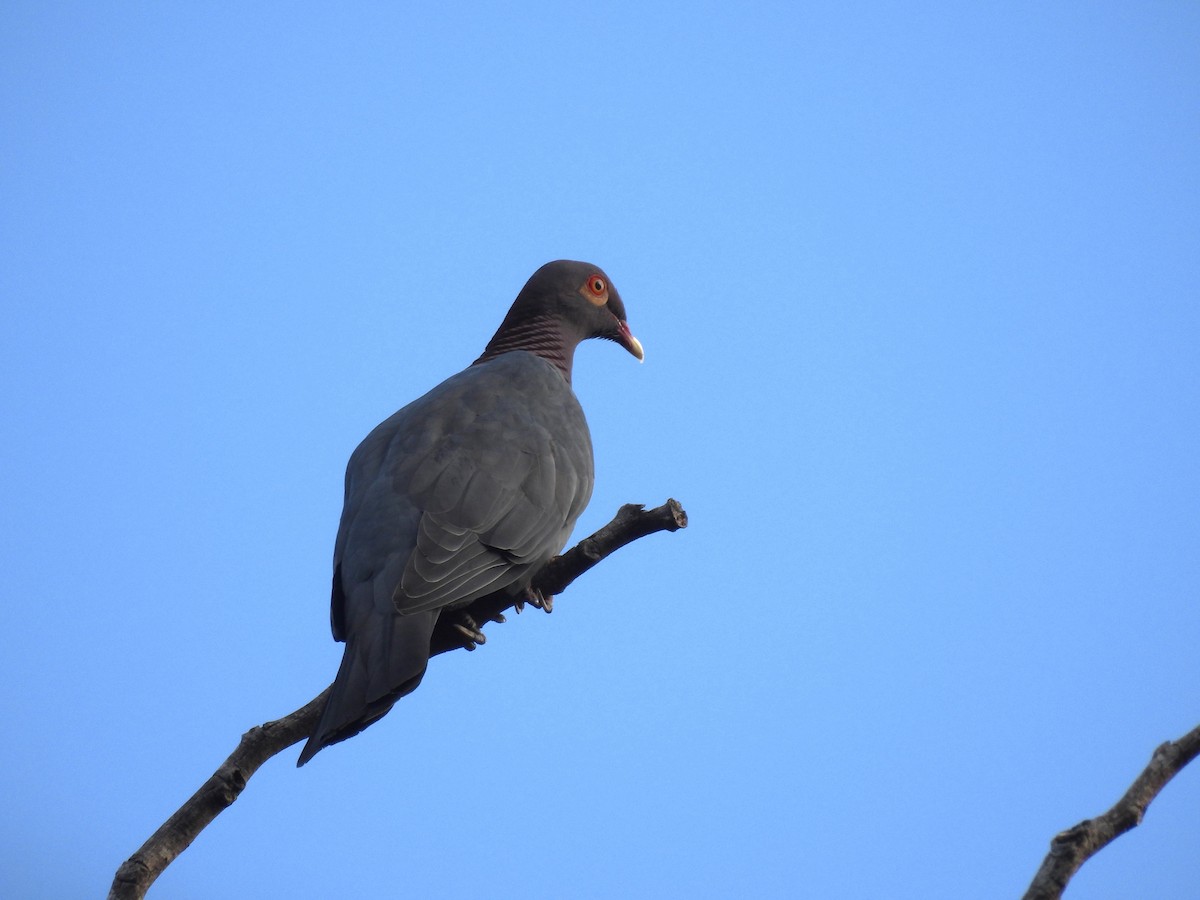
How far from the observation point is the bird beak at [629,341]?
21.0 ft

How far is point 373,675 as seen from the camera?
11.1 ft

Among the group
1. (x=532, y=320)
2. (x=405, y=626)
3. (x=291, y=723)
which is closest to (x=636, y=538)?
(x=405, y=626)

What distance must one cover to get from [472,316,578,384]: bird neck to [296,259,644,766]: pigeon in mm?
413

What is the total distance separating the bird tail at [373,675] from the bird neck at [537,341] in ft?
7.55

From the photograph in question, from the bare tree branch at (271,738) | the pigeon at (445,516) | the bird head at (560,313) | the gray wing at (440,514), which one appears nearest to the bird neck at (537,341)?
the bird head at (560,313)

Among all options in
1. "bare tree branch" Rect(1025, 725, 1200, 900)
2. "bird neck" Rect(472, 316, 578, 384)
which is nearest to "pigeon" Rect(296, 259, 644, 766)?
"bird neck" Rect(472, 316, 578, 384)

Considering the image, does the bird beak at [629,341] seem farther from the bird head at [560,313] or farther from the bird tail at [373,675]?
the bird tail at [373,675]

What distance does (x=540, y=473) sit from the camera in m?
4.45

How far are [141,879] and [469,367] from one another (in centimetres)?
311

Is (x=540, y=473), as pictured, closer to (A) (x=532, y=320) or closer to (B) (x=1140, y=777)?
(A) (x=532, y=320)

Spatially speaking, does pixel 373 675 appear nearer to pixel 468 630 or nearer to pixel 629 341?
pixel 468 630

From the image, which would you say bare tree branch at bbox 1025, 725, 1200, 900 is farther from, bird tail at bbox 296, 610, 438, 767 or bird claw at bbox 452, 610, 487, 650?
bird claw at bbox 452, 610, 487, 650

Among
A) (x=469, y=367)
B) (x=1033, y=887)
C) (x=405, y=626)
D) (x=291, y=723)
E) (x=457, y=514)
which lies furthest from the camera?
(x=469, y=367)

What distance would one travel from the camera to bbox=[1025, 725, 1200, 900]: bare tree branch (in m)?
2.10
